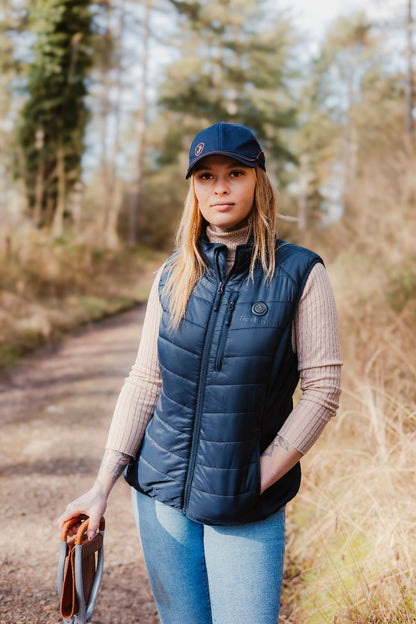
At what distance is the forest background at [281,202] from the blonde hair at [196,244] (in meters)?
0.17

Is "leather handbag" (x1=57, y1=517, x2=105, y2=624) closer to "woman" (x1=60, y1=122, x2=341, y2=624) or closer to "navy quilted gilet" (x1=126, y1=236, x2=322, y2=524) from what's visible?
"woman" (x1=60, y1=122, x2=341, y2=624)

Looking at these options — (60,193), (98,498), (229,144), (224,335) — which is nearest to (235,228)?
(229,144)

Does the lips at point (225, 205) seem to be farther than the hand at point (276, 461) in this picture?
Yes

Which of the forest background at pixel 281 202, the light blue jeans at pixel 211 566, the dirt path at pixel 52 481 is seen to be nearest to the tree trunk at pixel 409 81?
the forest background at pixel 281 202

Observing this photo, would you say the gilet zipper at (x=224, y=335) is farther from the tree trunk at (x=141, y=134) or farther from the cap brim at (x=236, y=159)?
the tree trunk at (x=141, y=134)

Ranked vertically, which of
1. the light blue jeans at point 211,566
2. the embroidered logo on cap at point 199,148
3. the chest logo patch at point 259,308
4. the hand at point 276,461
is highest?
the embroidered logo on cap at point 199,148

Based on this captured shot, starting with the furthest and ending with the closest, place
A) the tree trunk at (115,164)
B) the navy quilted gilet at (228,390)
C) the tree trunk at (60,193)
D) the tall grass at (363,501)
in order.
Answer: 1. the tree trunk at (115,164)
2. the tree trunk at (60,193)
3. the tall grass at (363,501)
4. the navy quilted gilet at (228,390)

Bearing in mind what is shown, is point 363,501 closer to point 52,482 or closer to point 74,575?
point 74,575

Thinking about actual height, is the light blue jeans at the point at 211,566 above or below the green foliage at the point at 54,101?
below

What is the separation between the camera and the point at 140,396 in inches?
69.0

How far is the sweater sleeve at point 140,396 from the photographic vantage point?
173 centimetres

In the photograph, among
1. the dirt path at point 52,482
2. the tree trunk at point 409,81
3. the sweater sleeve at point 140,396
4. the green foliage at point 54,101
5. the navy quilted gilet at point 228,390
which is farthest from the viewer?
the tree trunk at point 409,81

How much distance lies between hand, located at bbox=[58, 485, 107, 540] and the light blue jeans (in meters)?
0.13

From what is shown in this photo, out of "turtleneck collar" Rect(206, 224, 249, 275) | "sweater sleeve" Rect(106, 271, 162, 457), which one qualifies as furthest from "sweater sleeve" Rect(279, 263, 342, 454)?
"sweater sleeve" Rect(106, 271, 162, 457)
